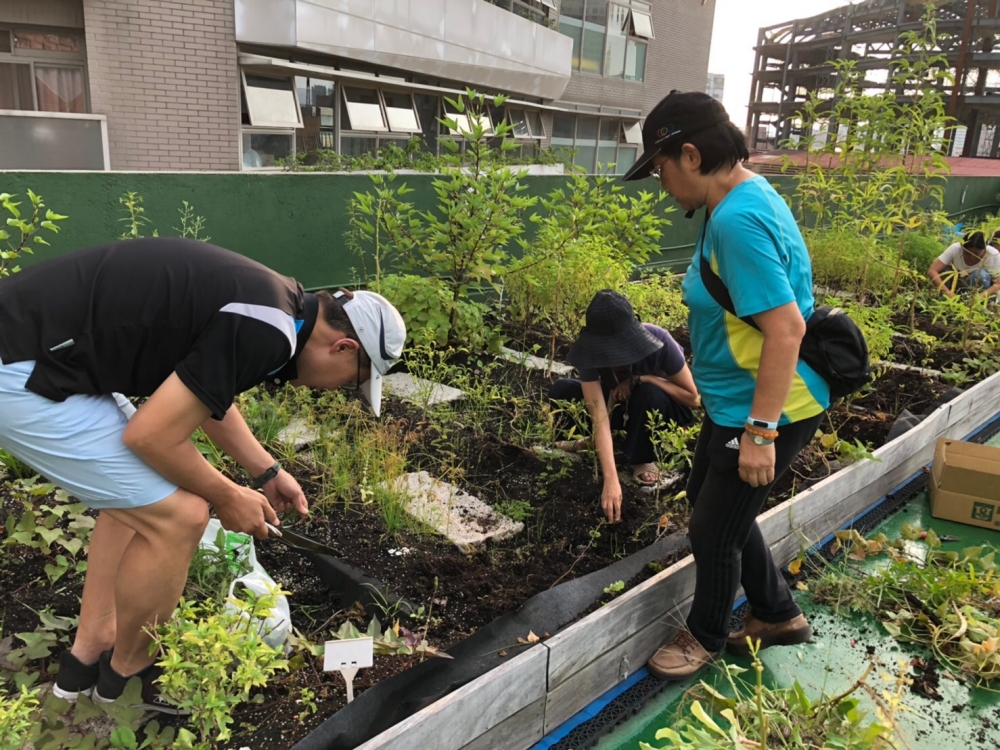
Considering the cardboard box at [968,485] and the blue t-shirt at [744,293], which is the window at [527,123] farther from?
the blue t-shirt at [744,293]

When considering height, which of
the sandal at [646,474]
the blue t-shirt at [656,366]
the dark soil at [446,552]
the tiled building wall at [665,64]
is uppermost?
the tiled building wall at [665,64]

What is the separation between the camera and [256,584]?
79.4 inches

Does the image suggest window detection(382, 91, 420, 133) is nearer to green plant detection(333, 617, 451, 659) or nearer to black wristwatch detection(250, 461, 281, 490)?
black wristwatch detection(250, 461, 281, 490)

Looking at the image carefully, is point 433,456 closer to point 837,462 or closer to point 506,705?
point 506,705

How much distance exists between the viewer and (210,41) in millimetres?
9070

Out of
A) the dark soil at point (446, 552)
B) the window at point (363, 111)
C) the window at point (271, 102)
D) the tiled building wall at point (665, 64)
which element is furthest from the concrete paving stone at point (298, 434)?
the tiled building wall at point (665, 64)

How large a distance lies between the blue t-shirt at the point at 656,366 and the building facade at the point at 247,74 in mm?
3439

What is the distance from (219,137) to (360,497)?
26.3 ft

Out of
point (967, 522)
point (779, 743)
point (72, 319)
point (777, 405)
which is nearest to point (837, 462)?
point (967, 522)

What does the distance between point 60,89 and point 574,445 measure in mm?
8469

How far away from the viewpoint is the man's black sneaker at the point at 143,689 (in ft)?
5.74

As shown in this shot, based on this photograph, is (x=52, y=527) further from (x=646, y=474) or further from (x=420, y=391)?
(x=646, y=474)

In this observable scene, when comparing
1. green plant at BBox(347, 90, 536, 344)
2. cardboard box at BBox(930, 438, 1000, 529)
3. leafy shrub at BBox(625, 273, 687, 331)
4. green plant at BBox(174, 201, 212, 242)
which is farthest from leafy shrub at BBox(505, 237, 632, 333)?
cardboard box at BBox(930, 438, 1000, 529)

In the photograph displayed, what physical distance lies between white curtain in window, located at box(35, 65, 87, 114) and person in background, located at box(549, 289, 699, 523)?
816 centimetres
